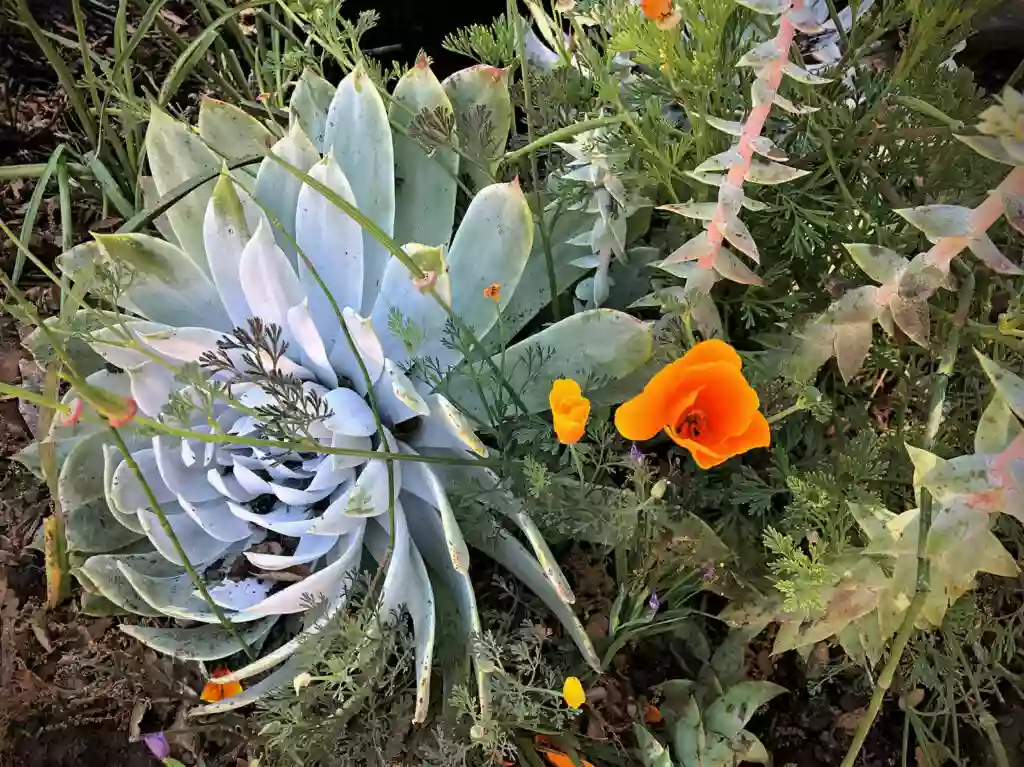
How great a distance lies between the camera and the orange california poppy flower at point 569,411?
561 mm

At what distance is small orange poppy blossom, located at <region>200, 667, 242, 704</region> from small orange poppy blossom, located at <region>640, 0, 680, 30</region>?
0.64m

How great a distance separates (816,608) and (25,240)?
0.89 metres

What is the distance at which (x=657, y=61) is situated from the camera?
657 millimetres

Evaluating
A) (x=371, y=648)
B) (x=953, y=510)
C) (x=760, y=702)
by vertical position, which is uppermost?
(x=953, y=510)

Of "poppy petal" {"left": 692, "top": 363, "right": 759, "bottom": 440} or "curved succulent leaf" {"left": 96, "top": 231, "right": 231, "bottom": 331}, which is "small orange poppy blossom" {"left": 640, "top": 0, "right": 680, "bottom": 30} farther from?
"curved succulent leaf" {"left": 96, "top": 231, "right": 231, "bottom": 331}

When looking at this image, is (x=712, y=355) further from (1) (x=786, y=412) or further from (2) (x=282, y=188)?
(2) (x=282, y=188)

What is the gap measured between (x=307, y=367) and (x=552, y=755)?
45 centimetres

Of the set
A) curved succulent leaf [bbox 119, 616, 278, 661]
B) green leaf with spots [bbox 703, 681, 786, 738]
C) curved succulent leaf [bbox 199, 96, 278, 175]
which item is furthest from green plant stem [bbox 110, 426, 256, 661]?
green leaf with spots [bbox 703, 681, 786, 738]

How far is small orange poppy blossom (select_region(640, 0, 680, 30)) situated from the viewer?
1.75 ft

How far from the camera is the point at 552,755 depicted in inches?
29.9

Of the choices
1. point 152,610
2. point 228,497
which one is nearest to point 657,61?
point 228,497

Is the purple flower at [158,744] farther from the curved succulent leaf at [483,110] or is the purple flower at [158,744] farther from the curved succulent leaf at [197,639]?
the curved succulent leaf at [483,110]

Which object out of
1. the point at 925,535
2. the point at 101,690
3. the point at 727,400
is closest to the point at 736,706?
the point at 925,535

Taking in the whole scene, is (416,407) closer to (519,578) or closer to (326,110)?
(519,578)
